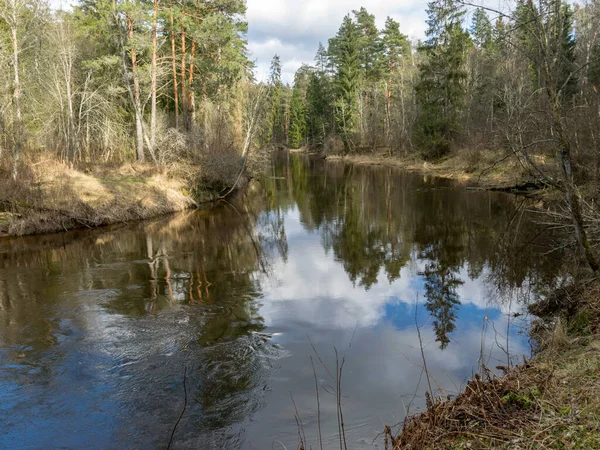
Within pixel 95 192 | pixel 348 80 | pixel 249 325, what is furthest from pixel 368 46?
pixel 249 325

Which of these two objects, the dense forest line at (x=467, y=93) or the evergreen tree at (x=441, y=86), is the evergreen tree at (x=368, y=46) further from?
the evergreen tree at (x=441, y=86)

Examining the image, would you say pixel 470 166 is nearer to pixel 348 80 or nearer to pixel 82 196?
pixel 82 196

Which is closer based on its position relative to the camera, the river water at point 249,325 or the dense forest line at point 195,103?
the river water at point 249,325

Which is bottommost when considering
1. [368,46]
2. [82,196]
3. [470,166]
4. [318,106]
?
[82,196]

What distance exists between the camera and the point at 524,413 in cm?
434

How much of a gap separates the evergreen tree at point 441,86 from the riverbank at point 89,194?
69.7 ft

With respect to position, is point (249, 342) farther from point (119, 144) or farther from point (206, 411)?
point (119, 144)

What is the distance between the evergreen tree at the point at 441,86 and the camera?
3528cm

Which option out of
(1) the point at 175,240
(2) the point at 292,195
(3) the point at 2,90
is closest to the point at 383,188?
(2) the point at 292,195

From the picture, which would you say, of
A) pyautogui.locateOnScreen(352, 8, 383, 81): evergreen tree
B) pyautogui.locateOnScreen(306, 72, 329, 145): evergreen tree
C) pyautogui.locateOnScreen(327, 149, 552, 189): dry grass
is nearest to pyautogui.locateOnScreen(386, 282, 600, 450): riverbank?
pyautogui.locateOnScreen(327, 149, 552, 189): dry grass

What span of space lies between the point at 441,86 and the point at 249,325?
106ft

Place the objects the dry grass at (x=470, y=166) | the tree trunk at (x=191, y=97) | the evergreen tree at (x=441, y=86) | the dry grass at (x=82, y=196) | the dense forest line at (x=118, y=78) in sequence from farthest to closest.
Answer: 1. the evergreen tree at (x=441, y=86)
2. the tree trunk at (x=191, y=97)
3. the dry grass at (x=470, y=166)
4. the dense forest line at (x=118, y=78)
5. the dry grass at (x=82, y=196)

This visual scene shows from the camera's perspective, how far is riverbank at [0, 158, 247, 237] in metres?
17.0

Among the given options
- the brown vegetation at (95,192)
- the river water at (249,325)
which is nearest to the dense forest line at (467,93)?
the river water at (249,325)
